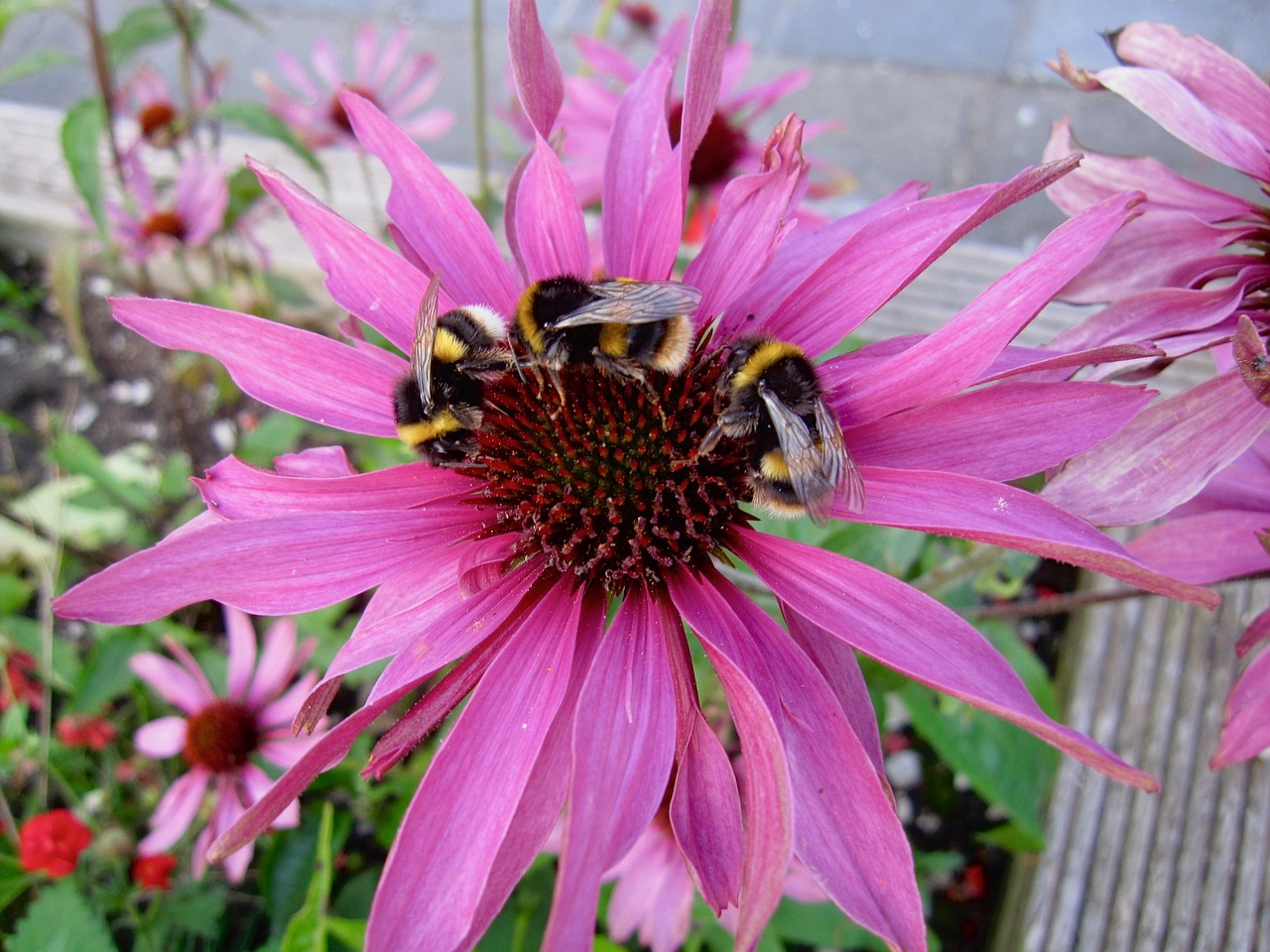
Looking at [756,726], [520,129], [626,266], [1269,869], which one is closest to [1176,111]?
[626,266]

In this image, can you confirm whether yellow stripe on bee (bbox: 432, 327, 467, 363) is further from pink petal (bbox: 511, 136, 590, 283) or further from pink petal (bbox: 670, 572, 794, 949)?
pink petal (bbox: 670, 572, 794, 949)

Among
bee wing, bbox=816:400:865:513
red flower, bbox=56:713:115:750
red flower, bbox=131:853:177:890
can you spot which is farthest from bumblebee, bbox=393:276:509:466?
red flower, bbox=56:713:115:750

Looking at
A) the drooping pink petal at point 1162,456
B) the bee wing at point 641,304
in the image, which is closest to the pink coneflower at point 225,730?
the bee wing at point 641,304

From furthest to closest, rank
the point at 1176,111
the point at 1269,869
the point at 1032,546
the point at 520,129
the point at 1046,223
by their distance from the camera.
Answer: the point at 1046,223
the point at 520,129
the point at 1269,869
the point at 1176,111
the point at 1032,546

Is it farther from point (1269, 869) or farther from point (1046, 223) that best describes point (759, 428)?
point (1046, 223)

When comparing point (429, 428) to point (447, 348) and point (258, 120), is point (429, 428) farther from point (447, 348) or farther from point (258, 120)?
point (258, 120)

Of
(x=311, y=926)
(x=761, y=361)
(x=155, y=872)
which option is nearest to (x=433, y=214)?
(x=761, y=361)
